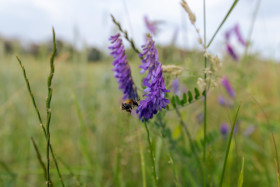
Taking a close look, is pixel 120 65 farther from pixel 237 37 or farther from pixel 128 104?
pixel 237 37

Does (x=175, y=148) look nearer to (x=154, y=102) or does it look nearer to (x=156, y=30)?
(x=154, y=102)

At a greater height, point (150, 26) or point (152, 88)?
point (150, 26)

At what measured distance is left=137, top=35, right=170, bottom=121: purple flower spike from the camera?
769 millimetres

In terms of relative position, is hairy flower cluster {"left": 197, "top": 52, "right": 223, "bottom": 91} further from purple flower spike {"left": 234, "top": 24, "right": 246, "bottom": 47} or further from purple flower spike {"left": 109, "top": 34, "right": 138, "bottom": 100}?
purple flower spike {"left": 234, "top": 24, "right": 246, "bottom": 47}

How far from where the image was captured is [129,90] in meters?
1.00

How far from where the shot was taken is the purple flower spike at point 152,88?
77cm

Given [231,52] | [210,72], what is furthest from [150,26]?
[210,72]

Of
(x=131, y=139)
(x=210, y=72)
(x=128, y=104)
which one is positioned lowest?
Answer: (x=131, y=139)

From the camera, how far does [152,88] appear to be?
0.77 m

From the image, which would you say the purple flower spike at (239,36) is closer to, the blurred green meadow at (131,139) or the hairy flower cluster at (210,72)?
the blurred green meadow at (131,139)

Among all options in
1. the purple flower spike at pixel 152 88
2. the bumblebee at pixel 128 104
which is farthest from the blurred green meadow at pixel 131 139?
the purple flower spike at pixel 152 88

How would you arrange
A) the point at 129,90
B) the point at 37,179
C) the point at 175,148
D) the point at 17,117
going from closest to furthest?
the point at 129,90 < the point at 175,148 < the point at 37,179 < the point at 17,117

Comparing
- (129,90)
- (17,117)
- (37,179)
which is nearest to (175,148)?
(129,90)

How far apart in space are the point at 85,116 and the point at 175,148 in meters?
1.76
